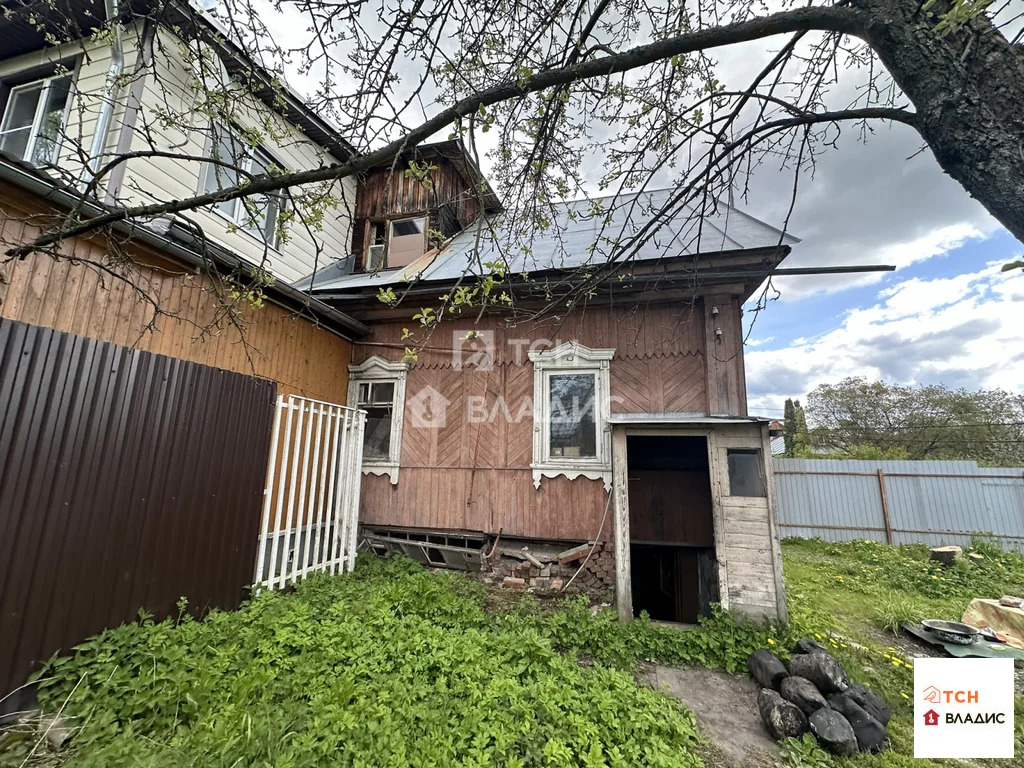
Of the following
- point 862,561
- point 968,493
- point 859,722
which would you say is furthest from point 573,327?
point 968,493

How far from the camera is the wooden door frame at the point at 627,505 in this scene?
14.2 ft

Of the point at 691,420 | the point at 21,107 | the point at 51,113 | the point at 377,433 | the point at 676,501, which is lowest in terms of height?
the point at 676,501

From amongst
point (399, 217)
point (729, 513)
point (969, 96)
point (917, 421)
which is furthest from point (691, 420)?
point (917, 421)

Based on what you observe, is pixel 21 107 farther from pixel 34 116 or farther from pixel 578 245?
pixel 578 245

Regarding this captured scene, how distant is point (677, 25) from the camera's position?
2.92 meters

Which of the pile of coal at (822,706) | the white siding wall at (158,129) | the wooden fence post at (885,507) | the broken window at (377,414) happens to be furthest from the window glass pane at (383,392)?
the wooden fence post at (885,507)

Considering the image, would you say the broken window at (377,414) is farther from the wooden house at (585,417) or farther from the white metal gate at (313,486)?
the white metal gate at (313,486)

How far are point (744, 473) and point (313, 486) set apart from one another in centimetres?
522

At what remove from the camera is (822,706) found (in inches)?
114

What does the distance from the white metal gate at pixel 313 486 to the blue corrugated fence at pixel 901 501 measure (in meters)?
8.39

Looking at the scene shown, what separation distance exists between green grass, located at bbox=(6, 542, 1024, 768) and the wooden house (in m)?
0.70

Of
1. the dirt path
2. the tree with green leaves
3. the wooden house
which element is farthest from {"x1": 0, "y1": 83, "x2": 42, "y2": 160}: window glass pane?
the tree with green leaves

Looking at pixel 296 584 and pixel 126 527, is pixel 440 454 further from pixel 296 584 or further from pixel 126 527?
pixel 126 527

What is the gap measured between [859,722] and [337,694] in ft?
11.9
